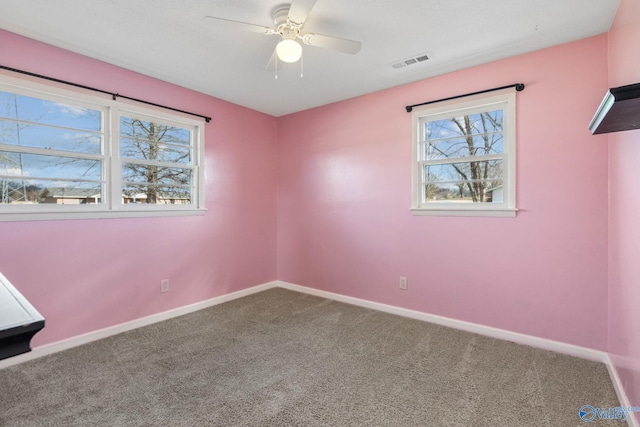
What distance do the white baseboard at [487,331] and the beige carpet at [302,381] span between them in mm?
90

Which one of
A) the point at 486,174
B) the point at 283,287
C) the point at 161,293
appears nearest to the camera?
the point at 486,174

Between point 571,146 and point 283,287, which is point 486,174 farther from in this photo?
point 283,287

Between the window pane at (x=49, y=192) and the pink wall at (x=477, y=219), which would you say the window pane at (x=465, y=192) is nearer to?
the pink wall at (x=477, y=219)

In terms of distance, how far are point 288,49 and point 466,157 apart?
6.44ft

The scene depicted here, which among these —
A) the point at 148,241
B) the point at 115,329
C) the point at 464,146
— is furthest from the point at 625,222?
the point at 115,329

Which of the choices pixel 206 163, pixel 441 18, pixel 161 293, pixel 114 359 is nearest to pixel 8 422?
pixel 114 359

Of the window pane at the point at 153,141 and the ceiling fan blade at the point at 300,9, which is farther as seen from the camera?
the window pane at the point at 153,141

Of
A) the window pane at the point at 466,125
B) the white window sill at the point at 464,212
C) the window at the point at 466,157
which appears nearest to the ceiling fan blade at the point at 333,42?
the window at the point at 466,157

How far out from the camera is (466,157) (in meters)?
2.98

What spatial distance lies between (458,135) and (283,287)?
299cm

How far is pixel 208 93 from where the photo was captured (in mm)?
3580

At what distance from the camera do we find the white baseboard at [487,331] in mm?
2395

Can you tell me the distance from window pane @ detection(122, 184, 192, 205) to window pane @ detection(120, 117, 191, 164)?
299mm

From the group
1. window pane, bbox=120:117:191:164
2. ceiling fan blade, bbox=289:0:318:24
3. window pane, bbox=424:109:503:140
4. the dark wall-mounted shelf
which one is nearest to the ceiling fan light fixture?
ceiling fan blade, bbox=289:0:318:24
